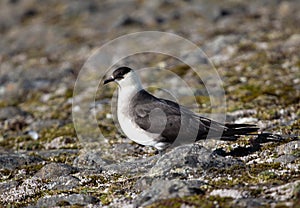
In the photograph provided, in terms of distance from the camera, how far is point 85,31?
42969 mm

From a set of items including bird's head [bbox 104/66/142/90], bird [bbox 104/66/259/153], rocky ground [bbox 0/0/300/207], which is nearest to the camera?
rocky ground [bbox 0/0/300/207]

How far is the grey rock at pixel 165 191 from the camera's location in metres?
12.2

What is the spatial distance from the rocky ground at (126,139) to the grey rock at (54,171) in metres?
0.04

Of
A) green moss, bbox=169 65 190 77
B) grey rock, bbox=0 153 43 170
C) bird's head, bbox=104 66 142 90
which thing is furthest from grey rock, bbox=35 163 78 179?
green moss, bbox=169 65 190 77

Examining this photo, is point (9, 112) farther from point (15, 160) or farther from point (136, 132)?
point (136, 132)

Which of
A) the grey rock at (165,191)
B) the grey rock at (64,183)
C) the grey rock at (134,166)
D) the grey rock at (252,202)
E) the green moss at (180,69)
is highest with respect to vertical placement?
the green moss at (180,69)

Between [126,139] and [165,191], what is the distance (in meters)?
7.96

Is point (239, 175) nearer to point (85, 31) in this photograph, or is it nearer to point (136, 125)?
point (136, 125)

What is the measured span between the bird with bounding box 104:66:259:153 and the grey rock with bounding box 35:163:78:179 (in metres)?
2.29

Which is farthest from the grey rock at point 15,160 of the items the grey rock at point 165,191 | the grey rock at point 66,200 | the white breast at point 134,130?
the grey rock at point 165,191

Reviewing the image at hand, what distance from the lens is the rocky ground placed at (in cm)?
1346

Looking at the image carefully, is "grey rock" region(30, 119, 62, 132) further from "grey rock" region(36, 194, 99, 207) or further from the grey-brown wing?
"grey rock" region(36, 194, 99, 207)

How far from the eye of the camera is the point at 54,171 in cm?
1609

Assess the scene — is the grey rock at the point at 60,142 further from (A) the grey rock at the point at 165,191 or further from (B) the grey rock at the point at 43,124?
(A) the grey rock at the point at 165,191
